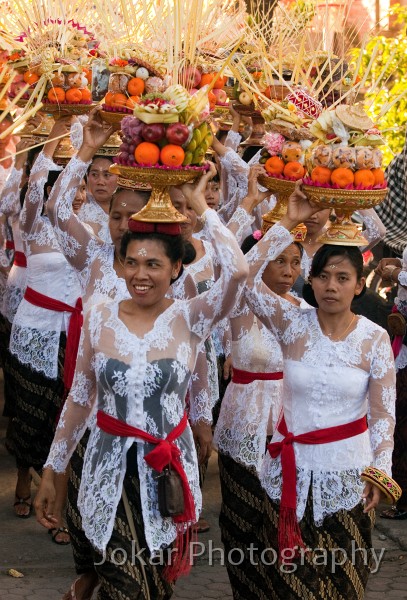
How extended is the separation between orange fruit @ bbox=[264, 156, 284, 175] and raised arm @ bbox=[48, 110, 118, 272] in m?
0.69

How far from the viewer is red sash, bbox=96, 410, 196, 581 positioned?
4418mm

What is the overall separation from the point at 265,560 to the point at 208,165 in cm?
164

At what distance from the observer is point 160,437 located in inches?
176

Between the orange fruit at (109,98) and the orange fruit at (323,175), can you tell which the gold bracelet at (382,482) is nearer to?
the orange fruit at (323,175)

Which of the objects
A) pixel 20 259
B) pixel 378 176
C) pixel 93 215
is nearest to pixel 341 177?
pixel 378 176

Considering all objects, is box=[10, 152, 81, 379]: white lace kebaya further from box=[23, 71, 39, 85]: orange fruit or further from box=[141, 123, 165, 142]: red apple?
box=[141, 123, 165, 142]: red apple

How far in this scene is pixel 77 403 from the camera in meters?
4.67

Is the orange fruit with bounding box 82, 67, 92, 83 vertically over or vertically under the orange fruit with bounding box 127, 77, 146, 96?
over

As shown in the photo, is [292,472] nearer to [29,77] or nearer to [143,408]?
[143,408]

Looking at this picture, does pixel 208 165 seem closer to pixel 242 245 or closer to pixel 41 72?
pixel 242 245

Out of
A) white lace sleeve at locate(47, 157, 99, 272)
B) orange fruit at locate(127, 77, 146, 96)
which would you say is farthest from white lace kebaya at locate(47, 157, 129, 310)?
orange fruit at locate(127, 77, 146, 96)

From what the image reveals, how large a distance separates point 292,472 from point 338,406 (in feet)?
0.99

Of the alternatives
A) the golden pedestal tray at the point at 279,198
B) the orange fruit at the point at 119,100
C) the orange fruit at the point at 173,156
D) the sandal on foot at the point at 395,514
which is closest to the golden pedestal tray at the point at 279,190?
the golden pedestal tray at the point at 279,198

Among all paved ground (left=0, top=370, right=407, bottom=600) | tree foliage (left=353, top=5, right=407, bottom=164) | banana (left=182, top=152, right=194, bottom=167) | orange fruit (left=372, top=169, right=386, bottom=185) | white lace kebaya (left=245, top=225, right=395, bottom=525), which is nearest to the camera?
banana (left=182, top=152, right=194, bottom=167)
